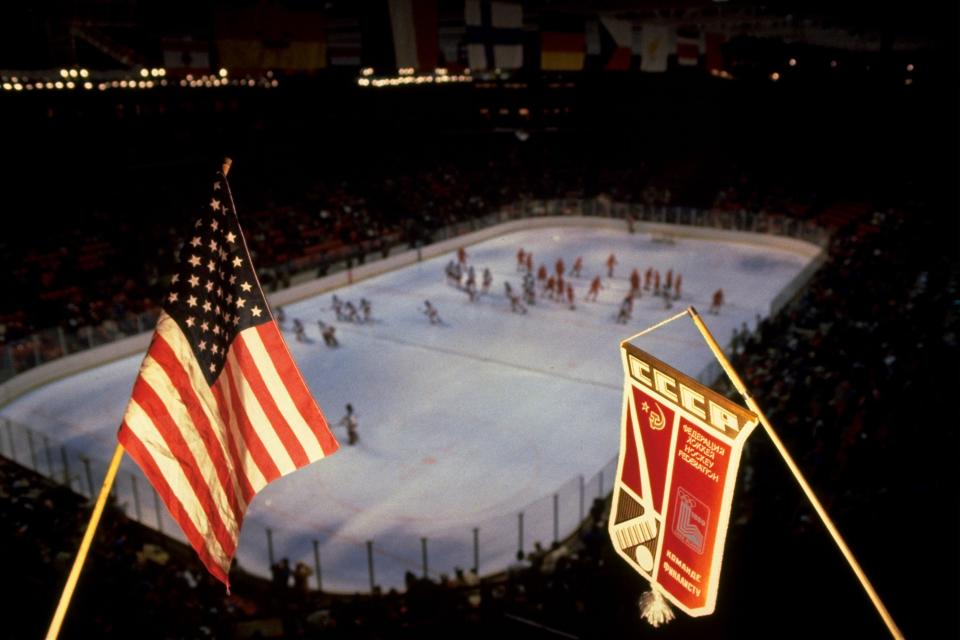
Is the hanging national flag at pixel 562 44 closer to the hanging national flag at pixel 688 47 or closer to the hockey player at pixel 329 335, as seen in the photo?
the hanging national flag at pixel 688 47

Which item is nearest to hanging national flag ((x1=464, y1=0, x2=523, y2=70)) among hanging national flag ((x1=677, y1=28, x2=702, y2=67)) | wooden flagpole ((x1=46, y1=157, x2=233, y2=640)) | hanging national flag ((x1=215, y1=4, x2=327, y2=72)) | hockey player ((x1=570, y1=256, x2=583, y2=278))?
hanging national flag ((x1=215, y1=4, x2=327, y2=72))

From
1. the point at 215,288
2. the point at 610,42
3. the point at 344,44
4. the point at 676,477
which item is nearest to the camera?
the point at 676,477

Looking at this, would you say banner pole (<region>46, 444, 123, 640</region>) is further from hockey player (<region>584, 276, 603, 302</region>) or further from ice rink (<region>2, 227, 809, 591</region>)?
hockey player (<region>584, 276, 603, 302</region>)

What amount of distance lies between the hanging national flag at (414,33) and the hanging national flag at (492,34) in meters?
1.67

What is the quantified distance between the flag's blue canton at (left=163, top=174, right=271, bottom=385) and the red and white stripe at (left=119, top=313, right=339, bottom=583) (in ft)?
0.24

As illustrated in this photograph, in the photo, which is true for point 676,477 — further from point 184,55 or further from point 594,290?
point 594,290

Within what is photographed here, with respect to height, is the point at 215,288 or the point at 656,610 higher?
the point at 215,288

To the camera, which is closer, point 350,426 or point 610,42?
point 350,426

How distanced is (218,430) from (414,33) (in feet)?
43.1

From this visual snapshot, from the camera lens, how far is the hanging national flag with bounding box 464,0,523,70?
1756 cm

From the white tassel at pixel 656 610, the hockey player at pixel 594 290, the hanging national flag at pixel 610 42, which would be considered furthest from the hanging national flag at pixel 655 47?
the white tassel at pixel 656 610

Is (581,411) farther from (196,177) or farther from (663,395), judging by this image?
(196,177)

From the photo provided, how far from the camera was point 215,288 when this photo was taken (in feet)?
14.6

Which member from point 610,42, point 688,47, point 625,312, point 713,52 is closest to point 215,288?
point 610,42
